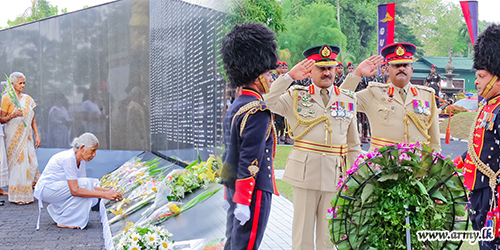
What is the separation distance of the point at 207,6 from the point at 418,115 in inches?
80.2

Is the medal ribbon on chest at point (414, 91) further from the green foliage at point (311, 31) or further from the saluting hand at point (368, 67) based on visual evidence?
the green foliage at point (311, 31)

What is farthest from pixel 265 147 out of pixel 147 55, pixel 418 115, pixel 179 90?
pixel 147 55

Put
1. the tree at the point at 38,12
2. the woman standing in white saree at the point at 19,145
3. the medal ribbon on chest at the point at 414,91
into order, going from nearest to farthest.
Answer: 1. the medal ribbon on chest at the point at 414,91
2. the woman standing in white saree at the point at 19,145
3. the tree at the point at 38,12

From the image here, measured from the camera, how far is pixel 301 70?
10.5ft

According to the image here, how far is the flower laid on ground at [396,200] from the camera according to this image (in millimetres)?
Answer: 1909

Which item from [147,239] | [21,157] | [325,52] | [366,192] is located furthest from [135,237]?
[21,157]

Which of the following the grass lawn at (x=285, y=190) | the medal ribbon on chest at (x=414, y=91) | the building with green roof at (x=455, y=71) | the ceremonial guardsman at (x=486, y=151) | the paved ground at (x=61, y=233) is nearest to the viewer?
the ceremonial guardsman at (x=486, y=151)

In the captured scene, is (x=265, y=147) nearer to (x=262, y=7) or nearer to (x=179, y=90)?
(x=179, y=90)

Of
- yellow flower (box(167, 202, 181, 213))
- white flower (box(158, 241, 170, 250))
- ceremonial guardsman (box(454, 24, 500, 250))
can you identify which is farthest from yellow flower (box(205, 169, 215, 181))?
ceremonial guardsman (box(454, 24, 500, 250))

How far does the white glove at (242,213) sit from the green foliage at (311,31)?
29678 mm

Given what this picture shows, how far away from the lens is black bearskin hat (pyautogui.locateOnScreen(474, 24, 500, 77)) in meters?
3.26

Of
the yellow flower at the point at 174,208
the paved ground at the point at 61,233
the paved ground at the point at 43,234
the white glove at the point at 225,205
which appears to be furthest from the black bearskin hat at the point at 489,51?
the paved ground at the point at 43,234

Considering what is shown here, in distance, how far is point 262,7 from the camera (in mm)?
11375

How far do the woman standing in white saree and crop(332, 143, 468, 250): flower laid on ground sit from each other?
21.2 feet
